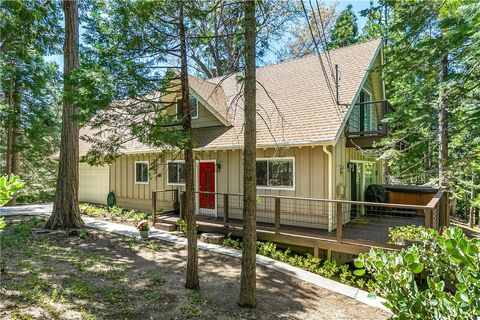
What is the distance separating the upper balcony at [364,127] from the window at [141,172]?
8.80 metres

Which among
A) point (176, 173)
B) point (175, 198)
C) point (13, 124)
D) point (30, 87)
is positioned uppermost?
point (30, 87)

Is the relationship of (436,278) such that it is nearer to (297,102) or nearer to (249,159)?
(249,159)

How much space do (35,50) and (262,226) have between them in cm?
1433

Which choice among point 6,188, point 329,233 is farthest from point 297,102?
point 6,188

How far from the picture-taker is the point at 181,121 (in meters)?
5.45

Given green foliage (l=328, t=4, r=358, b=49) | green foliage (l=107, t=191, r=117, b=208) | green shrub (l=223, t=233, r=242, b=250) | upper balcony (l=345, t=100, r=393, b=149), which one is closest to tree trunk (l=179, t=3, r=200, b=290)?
green shrub (l=223, t=233, r=242, b=250)

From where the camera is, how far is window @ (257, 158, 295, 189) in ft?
31.1

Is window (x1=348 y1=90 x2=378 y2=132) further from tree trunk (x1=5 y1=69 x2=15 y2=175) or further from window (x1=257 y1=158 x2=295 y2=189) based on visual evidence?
tree trunk (x1=5 y1=69 x2=15 y2=175)

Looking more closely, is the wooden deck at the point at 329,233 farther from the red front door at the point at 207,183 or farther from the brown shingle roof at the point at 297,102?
the brown shingle roof at the point at 297,102

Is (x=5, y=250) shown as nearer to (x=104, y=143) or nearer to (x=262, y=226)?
(x=104, y=143)

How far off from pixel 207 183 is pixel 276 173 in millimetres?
3067

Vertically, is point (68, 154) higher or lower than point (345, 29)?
lower

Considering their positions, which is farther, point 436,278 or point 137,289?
point 137,289

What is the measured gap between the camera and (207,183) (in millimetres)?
11500
